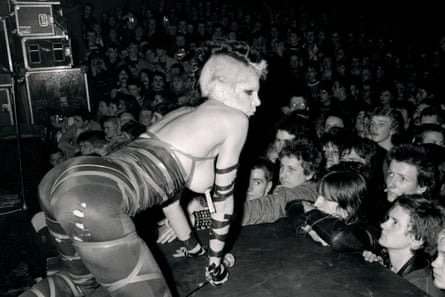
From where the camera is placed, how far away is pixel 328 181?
264 cm

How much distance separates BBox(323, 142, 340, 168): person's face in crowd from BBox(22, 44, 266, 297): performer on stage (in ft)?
6.46

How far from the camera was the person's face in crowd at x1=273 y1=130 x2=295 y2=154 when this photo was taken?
3.79 meters

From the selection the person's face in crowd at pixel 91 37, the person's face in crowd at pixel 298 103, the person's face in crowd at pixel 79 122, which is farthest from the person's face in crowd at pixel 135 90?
the person's face in crowd at pixel 298 103

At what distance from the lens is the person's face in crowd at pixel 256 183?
3262mm

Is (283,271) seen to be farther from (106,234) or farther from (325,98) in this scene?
(325,98)

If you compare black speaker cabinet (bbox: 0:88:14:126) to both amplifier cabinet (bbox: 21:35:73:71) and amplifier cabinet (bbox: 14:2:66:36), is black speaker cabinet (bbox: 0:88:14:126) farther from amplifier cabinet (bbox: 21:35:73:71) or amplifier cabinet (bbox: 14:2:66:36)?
amplifier cabinet (bbox: 14:2:66:36)

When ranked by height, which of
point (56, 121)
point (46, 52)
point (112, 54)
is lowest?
point (56, 121)

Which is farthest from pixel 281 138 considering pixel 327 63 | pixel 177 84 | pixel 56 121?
pixel 327 63

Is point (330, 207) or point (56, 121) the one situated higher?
point (330, 207)

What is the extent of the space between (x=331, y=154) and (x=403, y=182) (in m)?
0.97

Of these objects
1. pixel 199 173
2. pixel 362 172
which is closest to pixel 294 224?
pixel 362 172

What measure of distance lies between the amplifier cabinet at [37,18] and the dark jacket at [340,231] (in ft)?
21.5

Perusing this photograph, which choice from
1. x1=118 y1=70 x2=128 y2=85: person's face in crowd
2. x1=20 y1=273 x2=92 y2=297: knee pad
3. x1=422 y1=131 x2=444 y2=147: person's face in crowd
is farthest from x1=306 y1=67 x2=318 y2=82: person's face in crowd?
x1=20 y1=273 x2=92 y2=297: knee pad

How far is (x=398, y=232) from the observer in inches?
88.4
